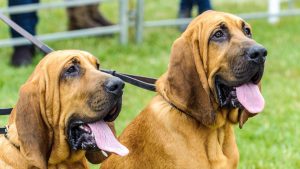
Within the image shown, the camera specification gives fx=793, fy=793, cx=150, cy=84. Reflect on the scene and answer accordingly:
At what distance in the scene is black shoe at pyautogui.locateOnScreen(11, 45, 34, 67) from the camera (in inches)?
429

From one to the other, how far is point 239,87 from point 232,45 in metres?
0.29

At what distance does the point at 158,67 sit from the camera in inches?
424

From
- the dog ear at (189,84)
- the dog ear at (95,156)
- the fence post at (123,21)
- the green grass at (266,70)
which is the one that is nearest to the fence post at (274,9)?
the green grass at (266,70)

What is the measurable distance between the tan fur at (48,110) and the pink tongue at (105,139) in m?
0.13

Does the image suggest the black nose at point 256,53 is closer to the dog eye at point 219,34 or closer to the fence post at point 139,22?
the dog eye at point 219,34

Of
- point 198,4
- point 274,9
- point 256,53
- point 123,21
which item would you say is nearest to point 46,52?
point 256,53

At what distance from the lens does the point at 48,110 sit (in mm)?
5137

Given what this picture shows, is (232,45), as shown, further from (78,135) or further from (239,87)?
(78,135)

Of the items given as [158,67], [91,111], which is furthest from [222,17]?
[158,67]

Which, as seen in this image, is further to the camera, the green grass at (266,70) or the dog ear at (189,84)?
the green grass at (266,70)

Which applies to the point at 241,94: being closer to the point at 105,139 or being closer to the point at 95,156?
the point at 105,139

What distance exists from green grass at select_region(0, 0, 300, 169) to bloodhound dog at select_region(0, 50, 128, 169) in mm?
2521

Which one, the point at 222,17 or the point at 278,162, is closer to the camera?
the point at 222,17

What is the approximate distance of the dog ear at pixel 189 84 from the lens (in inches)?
215
